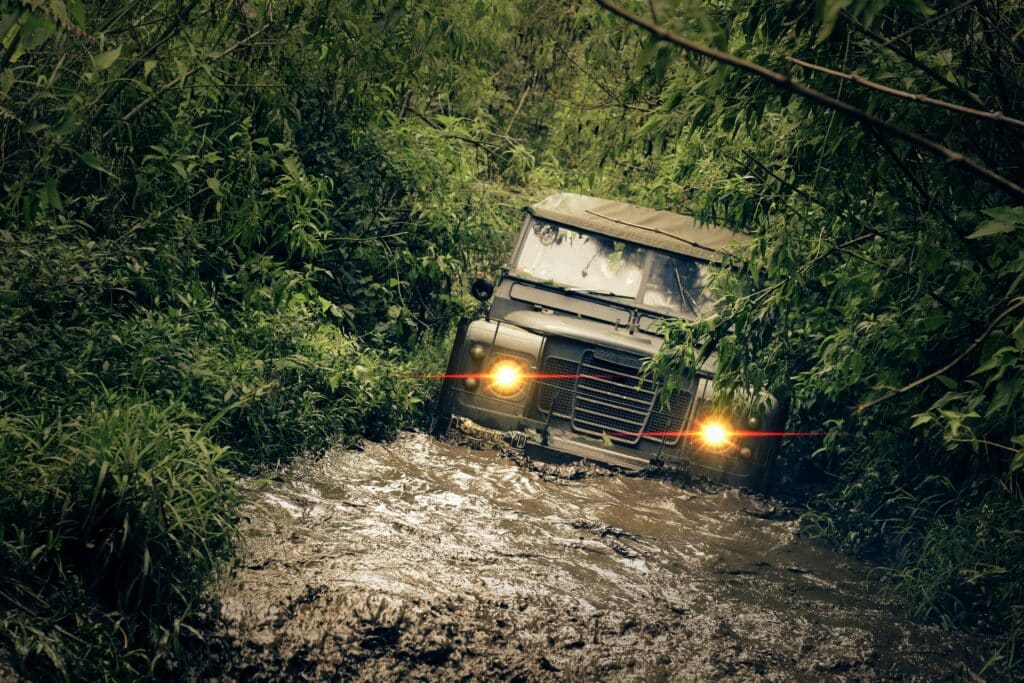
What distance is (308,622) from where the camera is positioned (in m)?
3.09

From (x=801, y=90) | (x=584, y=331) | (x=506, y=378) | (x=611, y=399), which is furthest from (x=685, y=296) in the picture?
(x=801, y=90)

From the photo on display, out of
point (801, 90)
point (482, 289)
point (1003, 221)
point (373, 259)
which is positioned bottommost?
point (801, 90)

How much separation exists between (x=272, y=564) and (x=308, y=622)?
382 millimetres

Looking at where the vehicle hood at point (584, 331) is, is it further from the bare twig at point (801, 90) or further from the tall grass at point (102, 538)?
the bare twig at point (801, 90)

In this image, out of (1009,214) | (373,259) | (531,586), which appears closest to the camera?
(1009,214)

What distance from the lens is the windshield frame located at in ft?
21.7

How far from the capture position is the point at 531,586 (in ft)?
12.7

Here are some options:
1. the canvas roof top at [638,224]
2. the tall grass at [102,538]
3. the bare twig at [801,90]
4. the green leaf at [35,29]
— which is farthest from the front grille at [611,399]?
the bare twig at [801,90]

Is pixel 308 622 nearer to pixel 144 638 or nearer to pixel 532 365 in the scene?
pixel 144 638

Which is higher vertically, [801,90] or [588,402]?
[801,90]

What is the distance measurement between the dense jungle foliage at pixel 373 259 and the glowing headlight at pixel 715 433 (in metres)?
0.53

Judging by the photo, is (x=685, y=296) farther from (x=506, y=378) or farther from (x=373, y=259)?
(x=373, y=259)

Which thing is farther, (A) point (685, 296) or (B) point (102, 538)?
(A) point (685, 296)

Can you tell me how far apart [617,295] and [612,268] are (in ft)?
0.77
